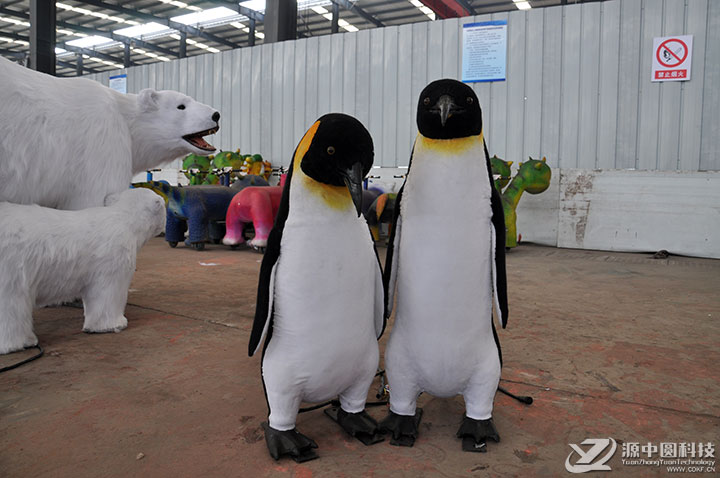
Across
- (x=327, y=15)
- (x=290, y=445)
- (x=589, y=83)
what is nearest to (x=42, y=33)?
(x=327, y=15)

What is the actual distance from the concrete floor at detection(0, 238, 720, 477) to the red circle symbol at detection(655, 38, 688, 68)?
3.38 metres

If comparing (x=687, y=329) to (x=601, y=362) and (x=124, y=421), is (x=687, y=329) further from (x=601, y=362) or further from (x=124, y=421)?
(x=124, y=421)

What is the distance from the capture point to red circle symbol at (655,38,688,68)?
5.40m

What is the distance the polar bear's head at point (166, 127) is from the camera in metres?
2.64

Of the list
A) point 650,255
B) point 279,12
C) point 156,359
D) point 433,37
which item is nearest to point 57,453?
point 156,359

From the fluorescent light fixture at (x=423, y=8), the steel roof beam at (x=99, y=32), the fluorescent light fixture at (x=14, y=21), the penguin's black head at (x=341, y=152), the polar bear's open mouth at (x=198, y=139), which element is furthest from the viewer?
the fluorescent light fixture at (x=14, y=21)

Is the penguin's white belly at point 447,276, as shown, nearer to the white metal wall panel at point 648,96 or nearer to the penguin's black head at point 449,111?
the penguin's black head at point 449,111

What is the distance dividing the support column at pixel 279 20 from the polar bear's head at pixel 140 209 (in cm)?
584

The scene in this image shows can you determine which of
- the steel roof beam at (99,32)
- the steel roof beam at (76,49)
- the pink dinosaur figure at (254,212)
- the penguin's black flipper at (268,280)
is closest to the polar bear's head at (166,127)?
the penguin's black flipper at (268,280)

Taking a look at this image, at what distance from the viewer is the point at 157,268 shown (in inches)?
164

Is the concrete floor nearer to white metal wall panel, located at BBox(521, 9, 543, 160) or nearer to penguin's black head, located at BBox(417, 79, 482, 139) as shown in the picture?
penguin's black head, located at BBox(417, 79, 482, 139)

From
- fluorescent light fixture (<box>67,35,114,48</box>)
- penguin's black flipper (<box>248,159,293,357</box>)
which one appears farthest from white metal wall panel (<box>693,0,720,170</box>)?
fluorescent light fixture (<box>67,35,114,48</box>)

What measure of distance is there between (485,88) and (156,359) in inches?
205

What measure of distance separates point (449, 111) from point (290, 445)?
0.91 metres
